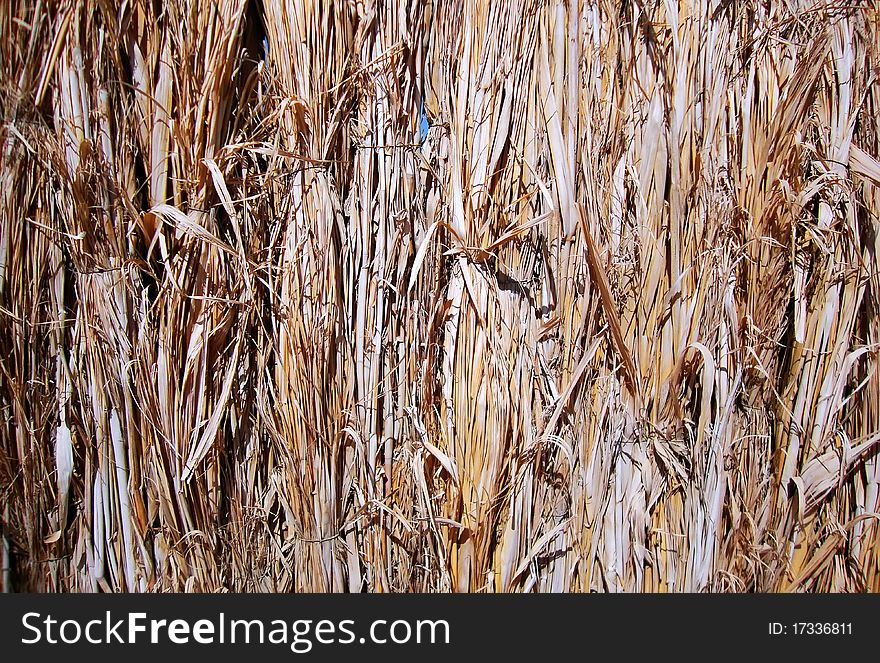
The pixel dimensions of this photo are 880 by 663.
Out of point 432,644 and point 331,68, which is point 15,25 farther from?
point 432,644

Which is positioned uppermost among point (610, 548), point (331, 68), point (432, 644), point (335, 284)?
point (331, 68)

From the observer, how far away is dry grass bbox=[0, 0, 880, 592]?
644 millimetres

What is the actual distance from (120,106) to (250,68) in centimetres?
17

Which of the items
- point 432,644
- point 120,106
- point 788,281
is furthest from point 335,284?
point 788,281

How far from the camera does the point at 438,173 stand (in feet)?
2.19

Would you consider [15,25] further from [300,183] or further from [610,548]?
[610,548]

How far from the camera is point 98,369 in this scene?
0.65 m

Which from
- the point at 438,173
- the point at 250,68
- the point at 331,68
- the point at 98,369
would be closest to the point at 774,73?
the point at 438,173

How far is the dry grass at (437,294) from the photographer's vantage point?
25.4 inches

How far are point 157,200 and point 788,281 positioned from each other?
0.83 meters

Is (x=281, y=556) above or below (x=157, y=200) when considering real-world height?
below

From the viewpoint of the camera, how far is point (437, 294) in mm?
672

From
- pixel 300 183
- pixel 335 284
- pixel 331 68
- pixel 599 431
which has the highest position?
pixel 331 68

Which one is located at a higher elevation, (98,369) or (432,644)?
(98,369)
